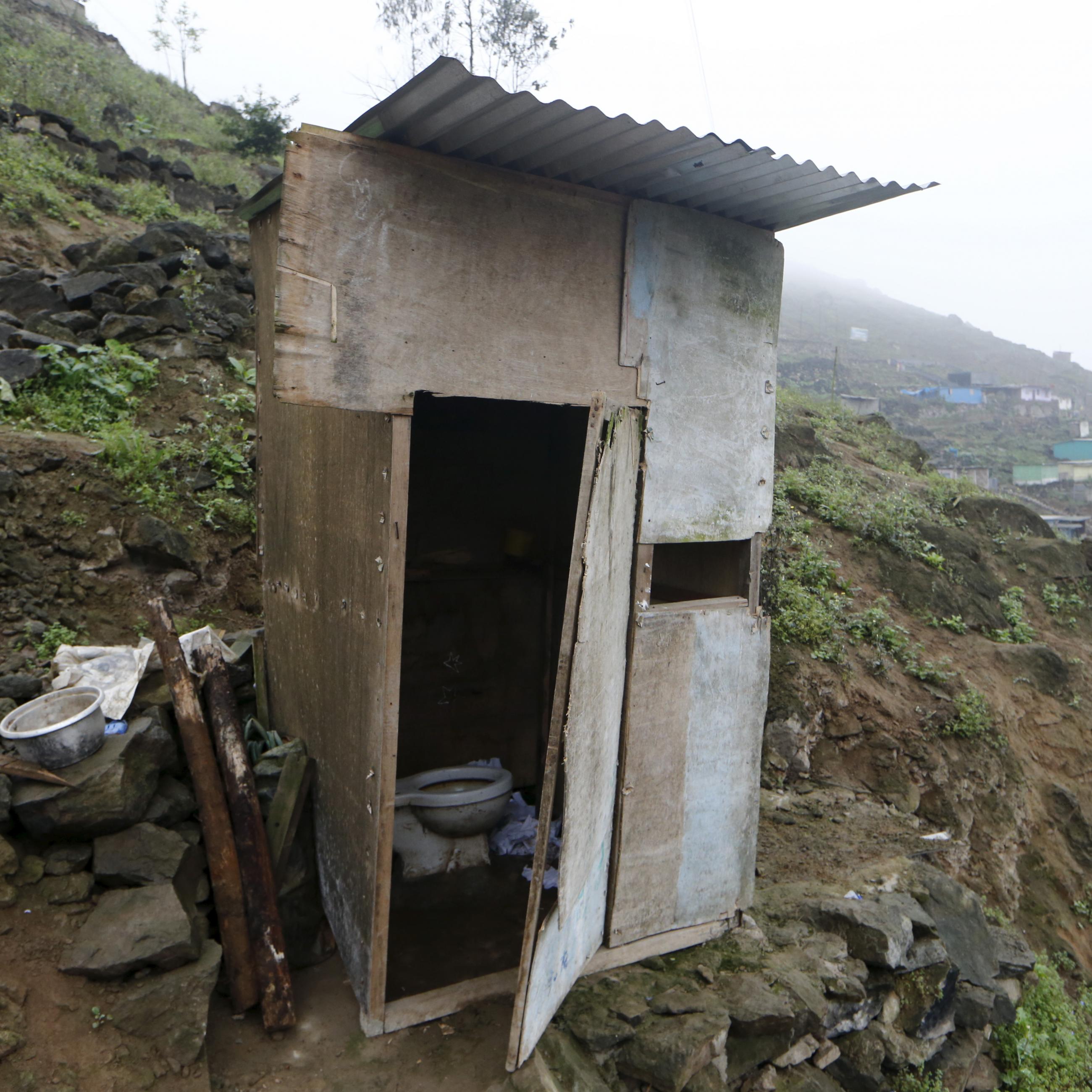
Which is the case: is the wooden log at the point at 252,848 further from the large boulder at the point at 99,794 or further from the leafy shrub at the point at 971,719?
the leafy shrub at the point at 971,719

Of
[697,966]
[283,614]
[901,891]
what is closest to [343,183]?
[283,614]

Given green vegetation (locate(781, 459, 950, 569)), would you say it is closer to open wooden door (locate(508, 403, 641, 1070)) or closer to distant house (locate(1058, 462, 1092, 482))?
open wooden door (locate(508, 403, 641, 1070))

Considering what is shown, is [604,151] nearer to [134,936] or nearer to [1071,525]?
[134,936]

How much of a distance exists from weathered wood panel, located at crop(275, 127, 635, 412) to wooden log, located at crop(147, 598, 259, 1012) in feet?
5.25

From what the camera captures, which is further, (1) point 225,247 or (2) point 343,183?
(1) point 225,247

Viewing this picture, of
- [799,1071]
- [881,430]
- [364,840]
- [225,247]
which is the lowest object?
[799,1071]

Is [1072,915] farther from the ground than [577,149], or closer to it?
closer to it

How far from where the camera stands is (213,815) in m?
3.42

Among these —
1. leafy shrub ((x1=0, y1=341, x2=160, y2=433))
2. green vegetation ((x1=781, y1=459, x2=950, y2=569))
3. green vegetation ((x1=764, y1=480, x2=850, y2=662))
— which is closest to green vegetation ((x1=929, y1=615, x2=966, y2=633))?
green vegetation ((x1=781, y1=459, x2=950, y2=569))

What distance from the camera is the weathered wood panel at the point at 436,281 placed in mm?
2666

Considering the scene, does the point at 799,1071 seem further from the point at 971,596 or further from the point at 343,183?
the point at 971,596

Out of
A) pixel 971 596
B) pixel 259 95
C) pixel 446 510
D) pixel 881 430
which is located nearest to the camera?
pixel 446 510

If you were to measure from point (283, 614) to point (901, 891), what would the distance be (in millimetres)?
3761

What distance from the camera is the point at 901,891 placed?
4.54 metres
